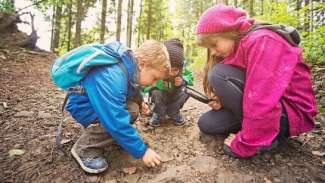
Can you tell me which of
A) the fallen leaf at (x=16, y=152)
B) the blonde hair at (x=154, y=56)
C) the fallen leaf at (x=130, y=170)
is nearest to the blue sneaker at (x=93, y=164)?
the fallen leaf at (x=130, y=170)

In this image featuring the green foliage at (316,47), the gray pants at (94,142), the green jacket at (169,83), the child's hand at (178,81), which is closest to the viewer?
the gray pants at (94,142)

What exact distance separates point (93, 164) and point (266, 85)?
4.94 ft

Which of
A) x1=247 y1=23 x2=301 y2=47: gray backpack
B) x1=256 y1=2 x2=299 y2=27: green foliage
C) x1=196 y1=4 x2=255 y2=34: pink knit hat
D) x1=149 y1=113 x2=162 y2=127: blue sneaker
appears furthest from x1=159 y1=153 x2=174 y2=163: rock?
x1=256 y1=2 x2=299 y2=27: green foliage

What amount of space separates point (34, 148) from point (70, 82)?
925 mm

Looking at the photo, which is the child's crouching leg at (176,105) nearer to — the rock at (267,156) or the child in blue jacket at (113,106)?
the child in blue jacket at (113,106)

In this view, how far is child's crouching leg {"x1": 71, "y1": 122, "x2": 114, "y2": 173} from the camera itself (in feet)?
8.19

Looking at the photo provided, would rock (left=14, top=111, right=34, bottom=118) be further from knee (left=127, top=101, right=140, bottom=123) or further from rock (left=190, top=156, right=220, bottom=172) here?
rock (left=190, top=156, right=220, bottom=172)

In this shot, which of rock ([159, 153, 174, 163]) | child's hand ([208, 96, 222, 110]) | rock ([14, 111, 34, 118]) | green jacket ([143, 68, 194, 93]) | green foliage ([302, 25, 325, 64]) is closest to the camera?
rock ([159, 153, 174, 163])

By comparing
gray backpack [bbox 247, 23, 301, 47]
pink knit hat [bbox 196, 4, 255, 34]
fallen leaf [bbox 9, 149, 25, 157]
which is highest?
pink knit hat [bbox 196, 4, 255, 34]

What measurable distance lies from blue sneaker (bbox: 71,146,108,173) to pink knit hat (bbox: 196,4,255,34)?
1.38 metres

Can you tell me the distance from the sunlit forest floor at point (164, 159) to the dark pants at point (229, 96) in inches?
8.3

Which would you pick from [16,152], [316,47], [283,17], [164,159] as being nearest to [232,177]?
[164,159]

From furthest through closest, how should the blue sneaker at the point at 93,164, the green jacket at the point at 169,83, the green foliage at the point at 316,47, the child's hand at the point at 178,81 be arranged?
the green foliage at the point at 316,47
the green jacket at the point at 169,83
the child's hand at the point at 178,81
the blue sneaker at the point at 93,164

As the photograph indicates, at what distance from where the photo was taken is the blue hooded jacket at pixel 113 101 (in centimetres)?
227
